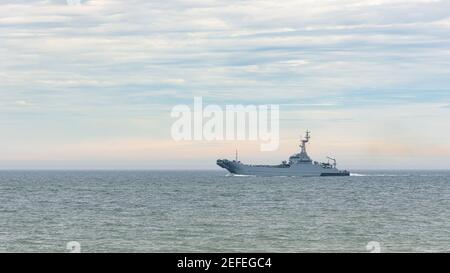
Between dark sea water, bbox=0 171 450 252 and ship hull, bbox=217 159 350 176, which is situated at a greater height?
ship hull, bbox=217 159 350 176

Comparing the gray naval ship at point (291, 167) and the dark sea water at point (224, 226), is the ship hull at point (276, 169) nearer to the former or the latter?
the gray naval ship at point (291, 167)

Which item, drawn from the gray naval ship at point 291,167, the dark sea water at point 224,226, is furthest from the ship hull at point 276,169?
the dark sea water at point 224,226

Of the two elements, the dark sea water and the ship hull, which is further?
the ship hull

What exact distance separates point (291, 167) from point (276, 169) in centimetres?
489

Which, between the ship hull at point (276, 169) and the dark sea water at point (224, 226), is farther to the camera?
the ship hull at point (276, 169)

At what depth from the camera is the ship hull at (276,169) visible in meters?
178

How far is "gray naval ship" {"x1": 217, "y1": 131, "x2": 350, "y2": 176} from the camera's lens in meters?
178

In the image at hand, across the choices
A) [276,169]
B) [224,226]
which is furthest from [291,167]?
[224,226]

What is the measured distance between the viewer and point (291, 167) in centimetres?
17712

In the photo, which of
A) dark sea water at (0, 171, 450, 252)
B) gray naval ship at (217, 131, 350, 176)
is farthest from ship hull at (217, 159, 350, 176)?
dark sea water at (0, 171, 450, 252)

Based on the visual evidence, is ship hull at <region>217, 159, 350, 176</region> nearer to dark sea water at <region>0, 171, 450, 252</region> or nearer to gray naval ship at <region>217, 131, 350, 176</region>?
gray naval ship at <region>217, 131, 350, 176</region>

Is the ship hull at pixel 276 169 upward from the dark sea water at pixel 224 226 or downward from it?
upward
